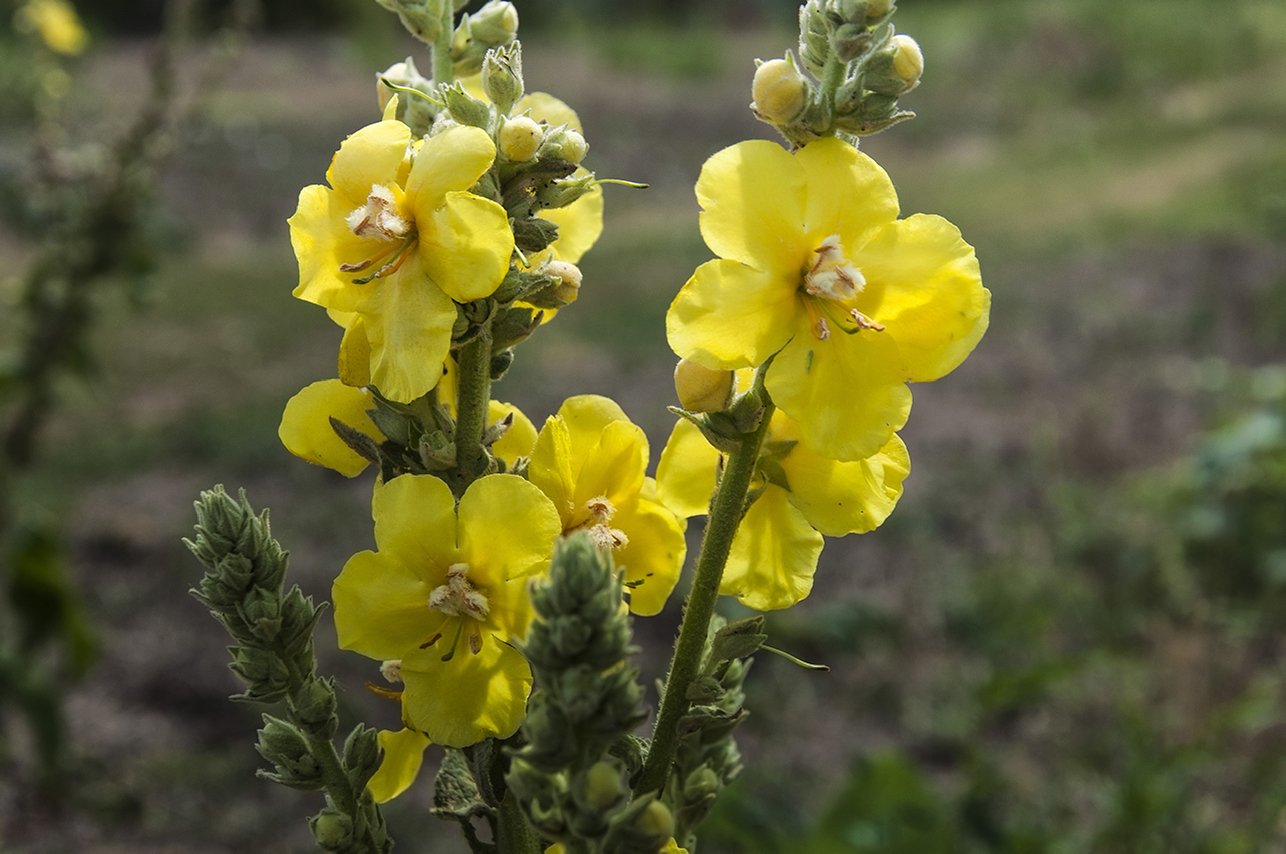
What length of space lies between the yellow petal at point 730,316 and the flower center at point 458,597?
0.61 feet

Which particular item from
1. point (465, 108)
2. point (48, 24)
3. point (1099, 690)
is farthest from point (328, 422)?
point (48, 24)

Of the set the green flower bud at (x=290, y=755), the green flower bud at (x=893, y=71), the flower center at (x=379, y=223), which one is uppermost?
the green flower bud at (x=893, y=71)

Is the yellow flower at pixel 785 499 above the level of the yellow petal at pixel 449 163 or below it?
below

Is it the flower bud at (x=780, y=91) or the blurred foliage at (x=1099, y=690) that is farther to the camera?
the blurred foliage at (x=1099, y=690)

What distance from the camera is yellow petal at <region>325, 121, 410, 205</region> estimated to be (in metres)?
0.77

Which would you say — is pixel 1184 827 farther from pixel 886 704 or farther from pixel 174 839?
pixel 174 839

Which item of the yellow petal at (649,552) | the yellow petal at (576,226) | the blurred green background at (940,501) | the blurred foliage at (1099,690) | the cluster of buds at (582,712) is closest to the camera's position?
the cluster of buds at (582,712)

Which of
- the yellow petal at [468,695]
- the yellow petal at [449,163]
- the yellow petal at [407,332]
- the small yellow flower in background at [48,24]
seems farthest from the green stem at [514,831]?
the small yellow flower in background at [48,24]

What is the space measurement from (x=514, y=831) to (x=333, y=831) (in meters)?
0.11

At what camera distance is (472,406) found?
0.78 meters

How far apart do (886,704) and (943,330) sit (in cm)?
262

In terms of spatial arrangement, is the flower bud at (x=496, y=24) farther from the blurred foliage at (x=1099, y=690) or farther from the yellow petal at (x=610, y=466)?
Result: the blurred foliage at (x=1099, y=690)

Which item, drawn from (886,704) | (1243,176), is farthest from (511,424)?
(1243,176)

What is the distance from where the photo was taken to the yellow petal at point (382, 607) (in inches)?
30.1
